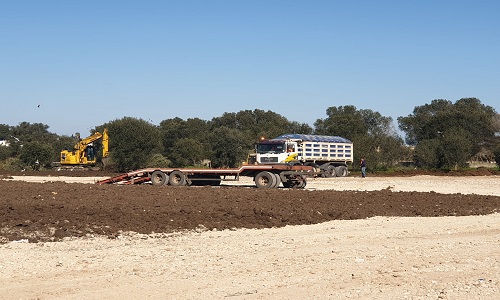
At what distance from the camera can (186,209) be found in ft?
66.1

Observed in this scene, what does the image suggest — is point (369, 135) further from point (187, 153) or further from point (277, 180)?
point (277, 180)

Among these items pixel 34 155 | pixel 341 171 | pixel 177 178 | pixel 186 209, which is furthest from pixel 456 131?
pixel 186 209

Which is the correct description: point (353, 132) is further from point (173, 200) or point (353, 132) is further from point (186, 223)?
point (186, 223)

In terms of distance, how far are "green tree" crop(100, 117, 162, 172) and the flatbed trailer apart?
27986 mm

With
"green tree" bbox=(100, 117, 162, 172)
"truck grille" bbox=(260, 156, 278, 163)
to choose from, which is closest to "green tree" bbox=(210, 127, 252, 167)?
"green tree" bbox=(100, 117, 162, 172)

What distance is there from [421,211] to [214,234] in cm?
883

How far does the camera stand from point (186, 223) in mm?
17719

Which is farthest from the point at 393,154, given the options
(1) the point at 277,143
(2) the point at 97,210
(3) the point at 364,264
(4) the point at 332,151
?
(3) the point at 364,264

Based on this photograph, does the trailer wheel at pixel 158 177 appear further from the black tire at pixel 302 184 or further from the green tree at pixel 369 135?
the green tree at pixel 369 135

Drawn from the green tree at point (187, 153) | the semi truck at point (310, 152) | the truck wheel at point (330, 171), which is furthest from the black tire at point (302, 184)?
the green tree at point (187, 153)

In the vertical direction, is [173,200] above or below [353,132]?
below

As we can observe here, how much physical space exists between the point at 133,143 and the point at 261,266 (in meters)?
53.9

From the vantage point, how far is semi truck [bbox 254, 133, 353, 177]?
40125mm

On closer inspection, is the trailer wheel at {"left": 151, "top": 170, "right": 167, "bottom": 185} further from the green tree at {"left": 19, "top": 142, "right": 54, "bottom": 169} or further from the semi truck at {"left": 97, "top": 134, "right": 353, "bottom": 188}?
the green tree at {"left": 19, "top": 142, "right": 54, "bottom": 169}
